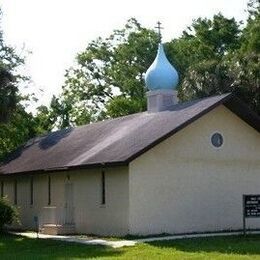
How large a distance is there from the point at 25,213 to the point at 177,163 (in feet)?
37.4

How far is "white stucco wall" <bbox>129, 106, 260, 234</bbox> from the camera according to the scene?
86.4ft

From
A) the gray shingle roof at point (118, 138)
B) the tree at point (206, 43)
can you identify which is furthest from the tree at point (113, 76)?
the gray shingle roof at point (118, 138)

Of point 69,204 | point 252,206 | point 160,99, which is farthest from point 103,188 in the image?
point 160,99

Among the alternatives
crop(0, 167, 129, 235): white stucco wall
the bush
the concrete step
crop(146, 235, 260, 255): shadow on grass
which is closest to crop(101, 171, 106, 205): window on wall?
crop(0, 167, 129, 235): white stucco wall

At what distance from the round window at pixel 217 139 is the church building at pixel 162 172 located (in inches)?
1.6

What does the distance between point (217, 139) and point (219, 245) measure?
24.7ft

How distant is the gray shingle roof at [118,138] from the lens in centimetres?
2616

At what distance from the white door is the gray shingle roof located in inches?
46.5

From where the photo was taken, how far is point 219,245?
2164 cm

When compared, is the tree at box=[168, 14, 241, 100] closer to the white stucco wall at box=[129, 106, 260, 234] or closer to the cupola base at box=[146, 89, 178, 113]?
the cupola base at box=[146, 89, 178, 113]

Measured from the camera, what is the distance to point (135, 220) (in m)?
25.9

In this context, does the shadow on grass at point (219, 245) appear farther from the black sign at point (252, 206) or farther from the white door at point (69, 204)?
the white door at point (69, 204)

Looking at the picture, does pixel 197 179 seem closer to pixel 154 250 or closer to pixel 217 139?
pixel 217 139

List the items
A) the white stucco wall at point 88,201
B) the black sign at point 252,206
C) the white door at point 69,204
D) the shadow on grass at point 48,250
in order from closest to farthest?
the shadow on grass at point 48,250, the black sign at point 252,206, the white stucco wall at point 88,201, the white door at point 69,204
